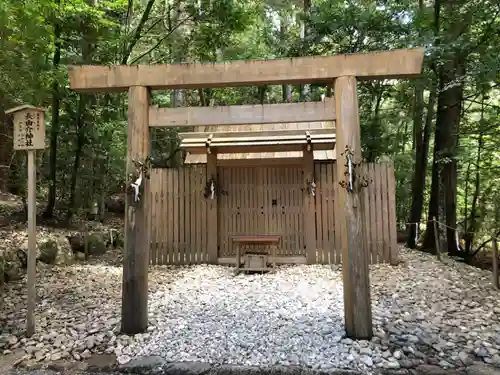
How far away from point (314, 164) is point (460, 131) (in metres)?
4.22

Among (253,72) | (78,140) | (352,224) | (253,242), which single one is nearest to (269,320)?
(352,224)

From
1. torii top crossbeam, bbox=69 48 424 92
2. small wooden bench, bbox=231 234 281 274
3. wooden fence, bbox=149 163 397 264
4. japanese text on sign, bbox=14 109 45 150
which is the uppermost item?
torii top crossbeam, bbox=69 48 424 92

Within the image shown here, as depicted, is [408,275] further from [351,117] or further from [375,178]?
[351,117]

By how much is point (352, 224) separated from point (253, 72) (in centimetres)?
207

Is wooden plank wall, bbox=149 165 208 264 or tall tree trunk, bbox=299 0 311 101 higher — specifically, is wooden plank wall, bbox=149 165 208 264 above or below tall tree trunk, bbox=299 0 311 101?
below

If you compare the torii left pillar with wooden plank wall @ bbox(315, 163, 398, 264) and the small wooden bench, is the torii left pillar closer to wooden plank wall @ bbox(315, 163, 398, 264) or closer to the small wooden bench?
the small wooden bench

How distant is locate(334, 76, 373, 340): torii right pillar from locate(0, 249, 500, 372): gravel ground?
277mm

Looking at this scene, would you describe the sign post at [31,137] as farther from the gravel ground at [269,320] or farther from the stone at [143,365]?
the stone at [143,365]

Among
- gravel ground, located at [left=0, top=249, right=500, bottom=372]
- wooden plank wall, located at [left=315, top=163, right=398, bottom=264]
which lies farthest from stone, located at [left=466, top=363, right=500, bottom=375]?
wooden plank wall, located at [left=315, top=163, right=398, bottom=264]

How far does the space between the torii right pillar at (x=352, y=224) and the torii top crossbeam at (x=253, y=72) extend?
0.21m

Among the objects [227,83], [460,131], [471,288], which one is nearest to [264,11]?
[460,131]

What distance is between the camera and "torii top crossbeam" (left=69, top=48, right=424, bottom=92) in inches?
154

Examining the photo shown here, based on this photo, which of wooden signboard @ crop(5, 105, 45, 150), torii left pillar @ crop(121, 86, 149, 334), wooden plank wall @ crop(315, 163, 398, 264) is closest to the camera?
torii left pillar @ crop(121, 86, 149, 334)

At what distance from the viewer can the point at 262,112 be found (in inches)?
163
